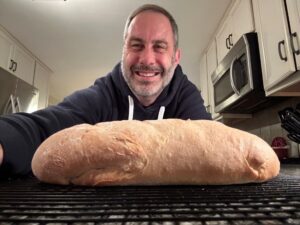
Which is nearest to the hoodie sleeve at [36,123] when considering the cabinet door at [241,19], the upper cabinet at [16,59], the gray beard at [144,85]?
the gray beard at [144,85]

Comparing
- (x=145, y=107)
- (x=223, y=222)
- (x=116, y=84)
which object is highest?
(x=116, y=84)

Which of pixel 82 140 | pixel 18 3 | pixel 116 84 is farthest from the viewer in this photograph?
pixel 18 3

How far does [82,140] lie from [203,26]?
8.00ft

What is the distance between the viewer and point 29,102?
3117 millimetres

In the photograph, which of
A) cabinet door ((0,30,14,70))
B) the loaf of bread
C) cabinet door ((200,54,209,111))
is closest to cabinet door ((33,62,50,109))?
cabinet door ((0,30,14,70))

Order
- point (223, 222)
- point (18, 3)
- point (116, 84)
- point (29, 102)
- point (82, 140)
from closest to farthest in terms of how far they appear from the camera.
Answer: point (223, 222) < point (82, 140) < point (116, 84) < point (18, 3) < point (29, 102)

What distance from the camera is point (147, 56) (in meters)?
1.15

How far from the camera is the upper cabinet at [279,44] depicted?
1.32 meters

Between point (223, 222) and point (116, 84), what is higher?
point (116, 84)

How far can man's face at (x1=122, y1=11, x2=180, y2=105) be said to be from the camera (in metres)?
1.14

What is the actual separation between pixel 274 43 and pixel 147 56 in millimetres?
852

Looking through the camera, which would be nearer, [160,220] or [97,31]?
[160,220]

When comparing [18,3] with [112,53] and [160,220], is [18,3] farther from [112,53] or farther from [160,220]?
[160,220]

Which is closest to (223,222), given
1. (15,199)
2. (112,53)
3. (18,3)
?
(15,199)
